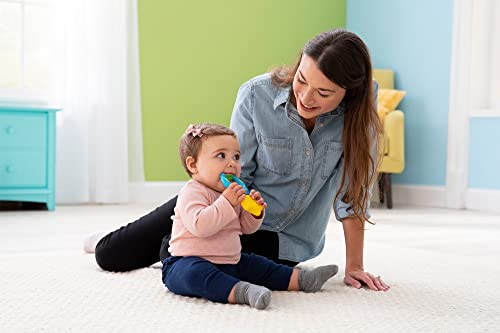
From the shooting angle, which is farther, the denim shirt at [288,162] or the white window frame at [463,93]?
the white window frame at [463,93]

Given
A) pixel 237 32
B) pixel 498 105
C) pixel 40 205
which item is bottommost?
pixel 40 205

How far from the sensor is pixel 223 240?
1535 mm

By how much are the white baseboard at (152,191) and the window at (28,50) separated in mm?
728

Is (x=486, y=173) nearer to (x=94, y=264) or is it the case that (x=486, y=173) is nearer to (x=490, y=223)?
(x=490, y=223)

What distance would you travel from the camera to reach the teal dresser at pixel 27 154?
3747 millimetres

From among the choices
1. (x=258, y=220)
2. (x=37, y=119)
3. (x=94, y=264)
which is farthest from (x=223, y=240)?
(x=37, y=119)

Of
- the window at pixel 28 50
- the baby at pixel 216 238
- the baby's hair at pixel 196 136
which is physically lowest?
the baby at pixel 216 238

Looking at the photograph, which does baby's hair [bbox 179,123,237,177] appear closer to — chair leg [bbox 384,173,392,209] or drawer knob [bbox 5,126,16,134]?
drawer knob [bbox 5,126,16,134]

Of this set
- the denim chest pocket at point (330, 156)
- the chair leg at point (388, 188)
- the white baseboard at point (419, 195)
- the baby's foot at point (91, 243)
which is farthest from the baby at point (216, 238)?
the white baseboard at point (419, 195)

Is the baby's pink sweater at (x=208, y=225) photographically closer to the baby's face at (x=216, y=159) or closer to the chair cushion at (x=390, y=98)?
the baby's face at (x=216, y=159)

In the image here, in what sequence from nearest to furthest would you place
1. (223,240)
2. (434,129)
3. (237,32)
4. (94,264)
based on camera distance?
(223,240)
(94,264)
(434,129)
(237,32)

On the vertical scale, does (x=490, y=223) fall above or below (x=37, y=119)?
below

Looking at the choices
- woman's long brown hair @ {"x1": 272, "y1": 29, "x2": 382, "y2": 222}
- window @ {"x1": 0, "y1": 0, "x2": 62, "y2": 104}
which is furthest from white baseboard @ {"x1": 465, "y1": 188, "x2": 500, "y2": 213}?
woman's long brown hair @ {"x1": 272, "y1": 29, "x2": 382, "y2": 222}

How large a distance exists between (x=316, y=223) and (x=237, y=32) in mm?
3107
